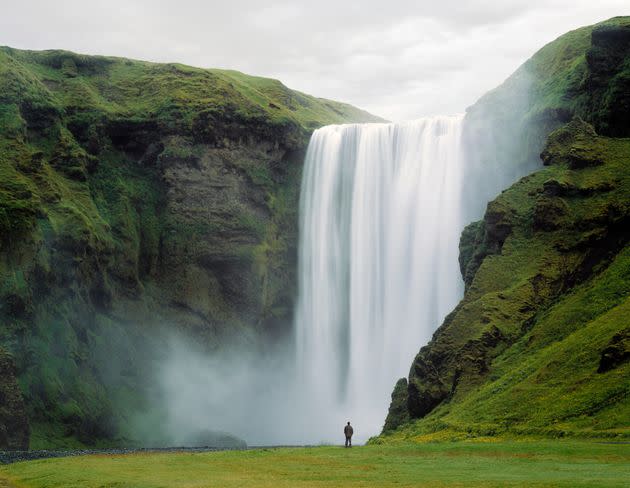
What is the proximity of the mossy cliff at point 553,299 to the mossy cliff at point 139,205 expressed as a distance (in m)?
36.4

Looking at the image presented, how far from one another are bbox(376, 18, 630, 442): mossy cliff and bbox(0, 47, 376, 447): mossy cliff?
36395mm

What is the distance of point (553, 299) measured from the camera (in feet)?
219

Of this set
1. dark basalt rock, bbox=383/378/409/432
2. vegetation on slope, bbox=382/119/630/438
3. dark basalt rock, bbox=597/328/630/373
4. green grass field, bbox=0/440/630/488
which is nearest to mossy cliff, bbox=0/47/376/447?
dark basalt rock, bbox=383/378/409/432

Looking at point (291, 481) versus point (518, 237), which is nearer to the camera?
point (291, 481)

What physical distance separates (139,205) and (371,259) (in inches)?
1128

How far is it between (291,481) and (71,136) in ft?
263

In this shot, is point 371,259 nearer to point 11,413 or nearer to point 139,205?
point 139,205

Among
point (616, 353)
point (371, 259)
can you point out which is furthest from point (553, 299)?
point (371, 259)

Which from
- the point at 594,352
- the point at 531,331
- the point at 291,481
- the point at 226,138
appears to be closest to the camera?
the point at 291,481

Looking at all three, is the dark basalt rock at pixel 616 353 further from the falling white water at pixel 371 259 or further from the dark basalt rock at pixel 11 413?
the dark basalt rock at pixel 11 413

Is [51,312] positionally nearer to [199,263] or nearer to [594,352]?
[199,263]

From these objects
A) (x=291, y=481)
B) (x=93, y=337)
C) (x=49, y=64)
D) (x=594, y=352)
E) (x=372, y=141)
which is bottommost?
(x=291, y=481)

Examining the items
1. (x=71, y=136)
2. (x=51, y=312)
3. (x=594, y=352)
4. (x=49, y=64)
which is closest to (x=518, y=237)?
(x=594, y=352)

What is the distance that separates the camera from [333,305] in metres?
110
